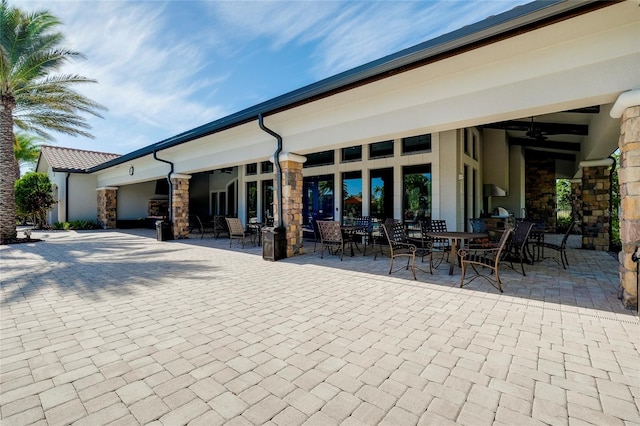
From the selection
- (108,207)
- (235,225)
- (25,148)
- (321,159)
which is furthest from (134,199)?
(321,159)

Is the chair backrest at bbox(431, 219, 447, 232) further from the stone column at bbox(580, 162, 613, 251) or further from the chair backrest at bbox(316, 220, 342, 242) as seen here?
the stone column at bbox(580, 162, 613, 251)

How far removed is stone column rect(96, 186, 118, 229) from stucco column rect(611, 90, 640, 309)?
62.5ft

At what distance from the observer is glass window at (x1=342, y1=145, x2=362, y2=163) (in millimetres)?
9663

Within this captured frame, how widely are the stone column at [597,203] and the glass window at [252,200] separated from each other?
1106 centimetres

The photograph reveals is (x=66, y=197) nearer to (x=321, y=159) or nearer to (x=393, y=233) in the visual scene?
(x=321, y=159)

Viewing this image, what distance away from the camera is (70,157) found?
17.3 m

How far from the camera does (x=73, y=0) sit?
21.0 ft

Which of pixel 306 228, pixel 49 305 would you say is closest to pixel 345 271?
pixel 49 305

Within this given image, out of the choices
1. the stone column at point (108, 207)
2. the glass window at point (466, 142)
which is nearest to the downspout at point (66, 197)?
the stone column at point (108, 207)

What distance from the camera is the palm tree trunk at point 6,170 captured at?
10.1 metres

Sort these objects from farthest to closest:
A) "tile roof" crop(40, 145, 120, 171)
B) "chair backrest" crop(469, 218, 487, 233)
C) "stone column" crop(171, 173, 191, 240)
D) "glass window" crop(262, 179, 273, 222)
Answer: "tile roof" crop(40, 145, 120, 171), "glass window" crop(262, 179, 273, 222), "stone column" crop(171, 173, 191, 240), "chair backrest" crop(469, 218, 487, 233)

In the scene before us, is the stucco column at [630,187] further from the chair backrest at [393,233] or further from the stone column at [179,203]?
the stone column at [179,203]

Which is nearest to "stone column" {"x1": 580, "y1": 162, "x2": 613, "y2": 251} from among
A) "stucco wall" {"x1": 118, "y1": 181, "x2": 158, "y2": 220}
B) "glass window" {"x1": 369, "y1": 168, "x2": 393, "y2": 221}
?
"glass window" {"x1": 369, "y1": 168, "x2": 393, "y2": 221}

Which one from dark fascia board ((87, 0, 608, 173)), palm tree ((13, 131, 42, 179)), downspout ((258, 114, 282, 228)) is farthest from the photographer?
palm tree ((13, 131, 42, 179))
